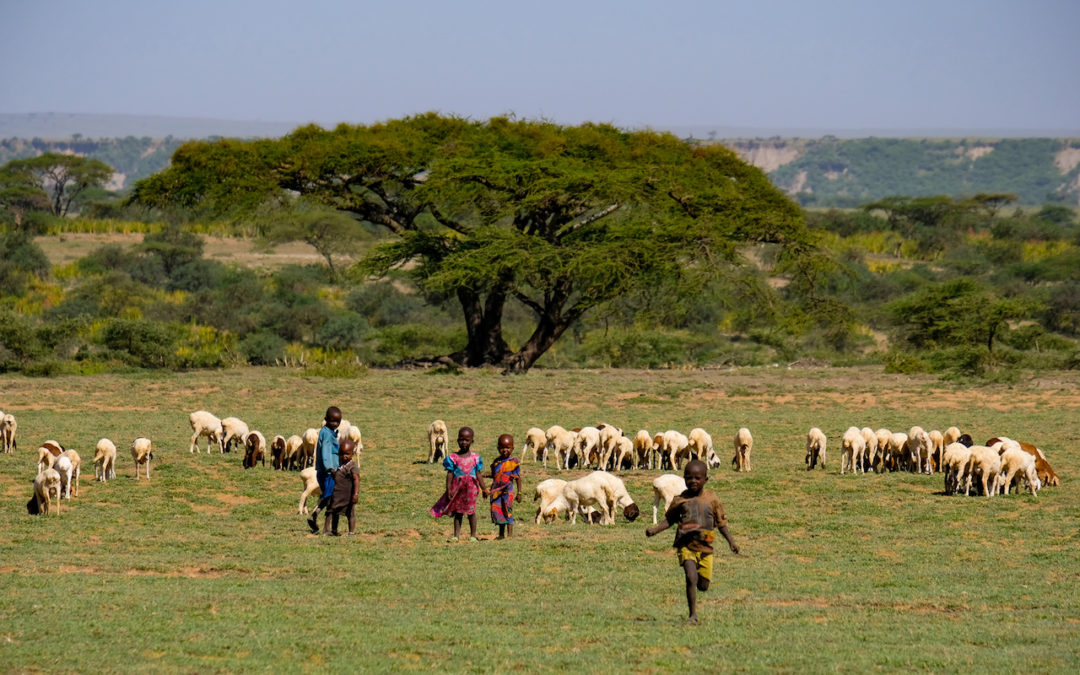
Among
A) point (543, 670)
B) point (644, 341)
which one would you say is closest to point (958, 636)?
point (543, 670)

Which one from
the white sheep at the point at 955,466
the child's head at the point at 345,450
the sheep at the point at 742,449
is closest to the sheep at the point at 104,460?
the child's head at the point at 345,450

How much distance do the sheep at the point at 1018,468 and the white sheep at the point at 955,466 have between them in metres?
0.46

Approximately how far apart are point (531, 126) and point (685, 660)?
3171cm

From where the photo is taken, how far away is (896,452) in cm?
1920

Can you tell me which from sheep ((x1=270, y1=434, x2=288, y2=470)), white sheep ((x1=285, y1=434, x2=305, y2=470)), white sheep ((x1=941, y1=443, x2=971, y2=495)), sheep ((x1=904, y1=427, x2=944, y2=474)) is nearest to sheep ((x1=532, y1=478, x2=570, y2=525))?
white sheep ((x1=285, y1=434, x2=305, y2=470))

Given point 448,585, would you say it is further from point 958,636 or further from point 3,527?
point 3,527

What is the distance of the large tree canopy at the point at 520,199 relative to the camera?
35.3 meters

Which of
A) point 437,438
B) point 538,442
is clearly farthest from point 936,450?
point 437,438

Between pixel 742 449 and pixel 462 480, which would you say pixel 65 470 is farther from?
pixel 742 449

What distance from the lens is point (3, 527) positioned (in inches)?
536

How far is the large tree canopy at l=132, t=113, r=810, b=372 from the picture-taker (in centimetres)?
3528

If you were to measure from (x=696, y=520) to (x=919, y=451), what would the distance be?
10688mm

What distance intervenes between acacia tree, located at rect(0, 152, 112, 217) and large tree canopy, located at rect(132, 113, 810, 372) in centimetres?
5052

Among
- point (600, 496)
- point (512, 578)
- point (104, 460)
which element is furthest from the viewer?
point (104, 460)
